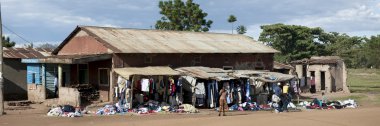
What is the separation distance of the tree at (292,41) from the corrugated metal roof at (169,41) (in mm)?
26633

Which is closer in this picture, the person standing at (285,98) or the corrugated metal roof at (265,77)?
the person standing at (285,98)

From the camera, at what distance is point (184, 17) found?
49.7 meters

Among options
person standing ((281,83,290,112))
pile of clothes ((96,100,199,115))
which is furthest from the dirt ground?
person standing ((281,83,290,112))

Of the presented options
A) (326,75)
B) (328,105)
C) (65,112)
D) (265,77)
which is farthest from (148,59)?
(326,75)

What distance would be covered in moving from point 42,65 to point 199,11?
26.9 metres

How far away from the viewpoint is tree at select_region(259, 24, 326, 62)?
56625 millimetres

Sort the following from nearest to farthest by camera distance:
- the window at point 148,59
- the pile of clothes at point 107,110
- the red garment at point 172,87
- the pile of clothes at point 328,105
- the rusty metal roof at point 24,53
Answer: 1. the pile of clothes at point 107,110
2. the red garment at point 172,87
3. the pile of clothes at point 328,105
4. the window at point 148,59
5. the rusty metal roof at point 24,53

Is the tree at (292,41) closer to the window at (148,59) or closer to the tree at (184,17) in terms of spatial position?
the tree at (184,17)

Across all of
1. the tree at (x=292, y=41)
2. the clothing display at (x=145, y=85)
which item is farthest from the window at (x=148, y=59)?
the tree at (x=292, y=41)

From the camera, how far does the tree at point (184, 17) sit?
4906 centimetres

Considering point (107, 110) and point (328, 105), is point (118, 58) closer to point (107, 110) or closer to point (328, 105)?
point (107, 110)

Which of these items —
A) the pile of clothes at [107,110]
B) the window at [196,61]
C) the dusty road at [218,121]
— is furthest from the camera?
the window at [196,61]

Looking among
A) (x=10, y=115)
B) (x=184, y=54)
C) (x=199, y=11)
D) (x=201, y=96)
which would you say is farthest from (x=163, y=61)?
(x=199, y=11)

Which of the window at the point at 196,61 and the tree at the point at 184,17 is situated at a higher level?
the tree at the point at 184,17
